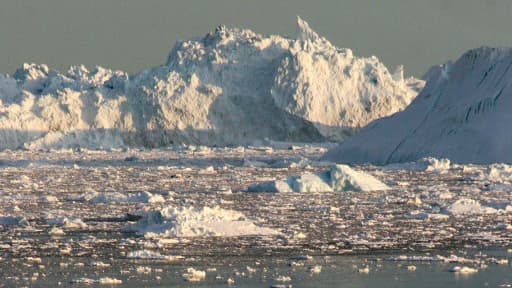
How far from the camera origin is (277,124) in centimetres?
5047

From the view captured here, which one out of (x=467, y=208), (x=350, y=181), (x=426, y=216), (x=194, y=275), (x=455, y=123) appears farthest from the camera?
(x=455, y=123)

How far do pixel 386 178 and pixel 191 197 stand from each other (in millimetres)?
6839

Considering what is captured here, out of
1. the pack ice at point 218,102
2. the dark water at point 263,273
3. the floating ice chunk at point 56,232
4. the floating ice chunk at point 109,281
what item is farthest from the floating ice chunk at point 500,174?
the pack ice at point 218,102

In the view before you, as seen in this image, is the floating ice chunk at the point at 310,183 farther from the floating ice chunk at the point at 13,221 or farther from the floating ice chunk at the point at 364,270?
the floating ice chunk at the point at 364,270

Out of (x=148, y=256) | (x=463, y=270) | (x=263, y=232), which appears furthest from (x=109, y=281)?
(x=263, y=232)

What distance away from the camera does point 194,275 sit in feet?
37.0

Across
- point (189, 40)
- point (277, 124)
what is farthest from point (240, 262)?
point (189, 40)

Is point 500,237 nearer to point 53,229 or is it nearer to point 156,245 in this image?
point 156,245

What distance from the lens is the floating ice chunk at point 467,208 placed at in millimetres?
17814

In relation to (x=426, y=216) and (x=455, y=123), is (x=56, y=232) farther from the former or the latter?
(x=455, y=123)

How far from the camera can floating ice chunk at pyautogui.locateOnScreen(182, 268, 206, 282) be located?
439 inches

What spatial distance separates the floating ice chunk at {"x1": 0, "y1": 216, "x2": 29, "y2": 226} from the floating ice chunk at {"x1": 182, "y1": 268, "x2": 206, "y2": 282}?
17.7 ft

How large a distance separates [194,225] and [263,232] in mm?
908

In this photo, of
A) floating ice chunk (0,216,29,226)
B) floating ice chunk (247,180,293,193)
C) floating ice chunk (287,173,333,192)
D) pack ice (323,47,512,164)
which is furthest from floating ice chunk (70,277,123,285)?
pack ice (323,47,512,164)
